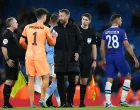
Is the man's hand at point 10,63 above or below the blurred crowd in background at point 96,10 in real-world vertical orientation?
below

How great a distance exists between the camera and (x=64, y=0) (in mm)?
A: 24453

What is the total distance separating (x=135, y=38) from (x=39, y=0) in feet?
13.2

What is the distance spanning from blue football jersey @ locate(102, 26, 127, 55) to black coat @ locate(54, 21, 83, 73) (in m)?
1.00

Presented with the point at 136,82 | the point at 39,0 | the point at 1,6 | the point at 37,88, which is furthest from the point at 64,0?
the point at 37,88

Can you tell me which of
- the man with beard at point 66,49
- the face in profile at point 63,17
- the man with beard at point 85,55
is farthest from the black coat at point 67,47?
the man with beard at point 85,55

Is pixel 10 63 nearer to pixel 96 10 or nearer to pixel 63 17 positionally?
pixel 63 17

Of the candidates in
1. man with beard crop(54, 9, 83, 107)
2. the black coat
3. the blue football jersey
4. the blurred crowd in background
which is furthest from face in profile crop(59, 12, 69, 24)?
the blurred crowd in background

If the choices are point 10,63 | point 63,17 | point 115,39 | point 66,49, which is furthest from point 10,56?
point 115,39

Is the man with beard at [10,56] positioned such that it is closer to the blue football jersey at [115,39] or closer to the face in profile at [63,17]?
the face in profile at [63,17]

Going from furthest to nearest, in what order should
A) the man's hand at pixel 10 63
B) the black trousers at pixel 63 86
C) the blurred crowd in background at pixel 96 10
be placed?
the blurred crowd in background at pixel 96 10
the man's hand at pixel 10 63
the black trousers at pixel 63 86

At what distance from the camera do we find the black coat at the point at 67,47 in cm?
1250

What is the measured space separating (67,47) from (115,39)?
1.29 meters

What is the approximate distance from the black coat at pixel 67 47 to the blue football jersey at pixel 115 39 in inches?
39.4

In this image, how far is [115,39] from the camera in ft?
43.5
